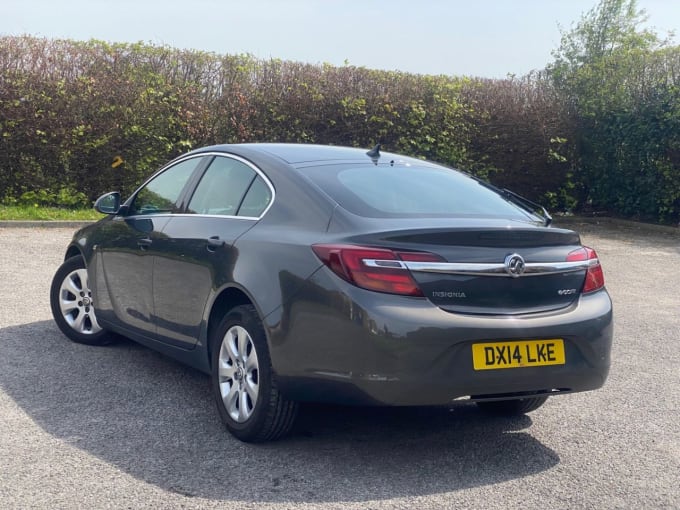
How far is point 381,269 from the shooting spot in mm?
4207

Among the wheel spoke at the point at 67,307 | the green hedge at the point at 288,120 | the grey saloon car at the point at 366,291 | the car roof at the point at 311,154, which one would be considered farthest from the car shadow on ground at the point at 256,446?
the green hedge at the point at 288,120

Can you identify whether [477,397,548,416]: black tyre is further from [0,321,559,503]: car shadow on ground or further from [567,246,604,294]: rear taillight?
[567,246,604,294]: rear taillight

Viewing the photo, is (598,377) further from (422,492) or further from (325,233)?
(325,233)

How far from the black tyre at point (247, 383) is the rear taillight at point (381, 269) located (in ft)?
2.14

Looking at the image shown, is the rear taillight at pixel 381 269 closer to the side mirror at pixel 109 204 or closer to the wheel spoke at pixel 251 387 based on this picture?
the wheel spoke at pixel 251 387

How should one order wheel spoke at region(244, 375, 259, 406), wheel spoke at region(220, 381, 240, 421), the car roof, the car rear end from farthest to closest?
the car roof
wheel spoke at region(220, 381, 240, 421)
wheel spoke at region(244, 375, 259, 406)
the car rear end

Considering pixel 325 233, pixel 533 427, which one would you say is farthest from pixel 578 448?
pixel 325 233

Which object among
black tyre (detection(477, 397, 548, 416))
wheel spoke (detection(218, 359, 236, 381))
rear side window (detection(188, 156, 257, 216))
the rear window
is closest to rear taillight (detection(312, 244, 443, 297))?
the rear window

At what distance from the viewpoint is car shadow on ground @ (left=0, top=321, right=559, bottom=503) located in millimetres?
4203

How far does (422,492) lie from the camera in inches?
163

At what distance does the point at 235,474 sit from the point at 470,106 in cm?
1503

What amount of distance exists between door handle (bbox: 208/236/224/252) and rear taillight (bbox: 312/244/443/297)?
40.8 inches

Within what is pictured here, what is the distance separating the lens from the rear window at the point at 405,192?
4.70 meters

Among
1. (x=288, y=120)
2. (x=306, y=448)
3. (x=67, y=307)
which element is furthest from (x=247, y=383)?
(x=288, y=120)
